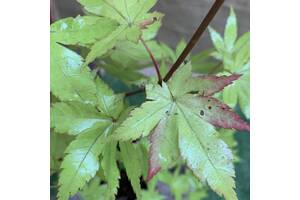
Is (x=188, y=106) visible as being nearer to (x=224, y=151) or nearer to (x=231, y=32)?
(x=224, y=151)

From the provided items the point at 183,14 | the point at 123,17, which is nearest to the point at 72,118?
the point at 123,17

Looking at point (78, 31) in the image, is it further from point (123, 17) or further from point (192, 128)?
point (192, 128)

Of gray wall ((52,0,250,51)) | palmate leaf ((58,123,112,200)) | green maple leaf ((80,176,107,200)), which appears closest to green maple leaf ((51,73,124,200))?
palmate leaf ((58,123,112,200))

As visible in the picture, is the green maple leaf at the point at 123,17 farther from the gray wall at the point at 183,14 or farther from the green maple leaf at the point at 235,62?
the gray wall at the point at 183,14

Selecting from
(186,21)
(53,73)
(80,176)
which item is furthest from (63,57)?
(186,21)

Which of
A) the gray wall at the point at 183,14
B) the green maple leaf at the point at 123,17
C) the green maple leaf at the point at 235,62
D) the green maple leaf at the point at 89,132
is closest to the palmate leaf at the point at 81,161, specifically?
the green maple leaf at the point at 89,132
